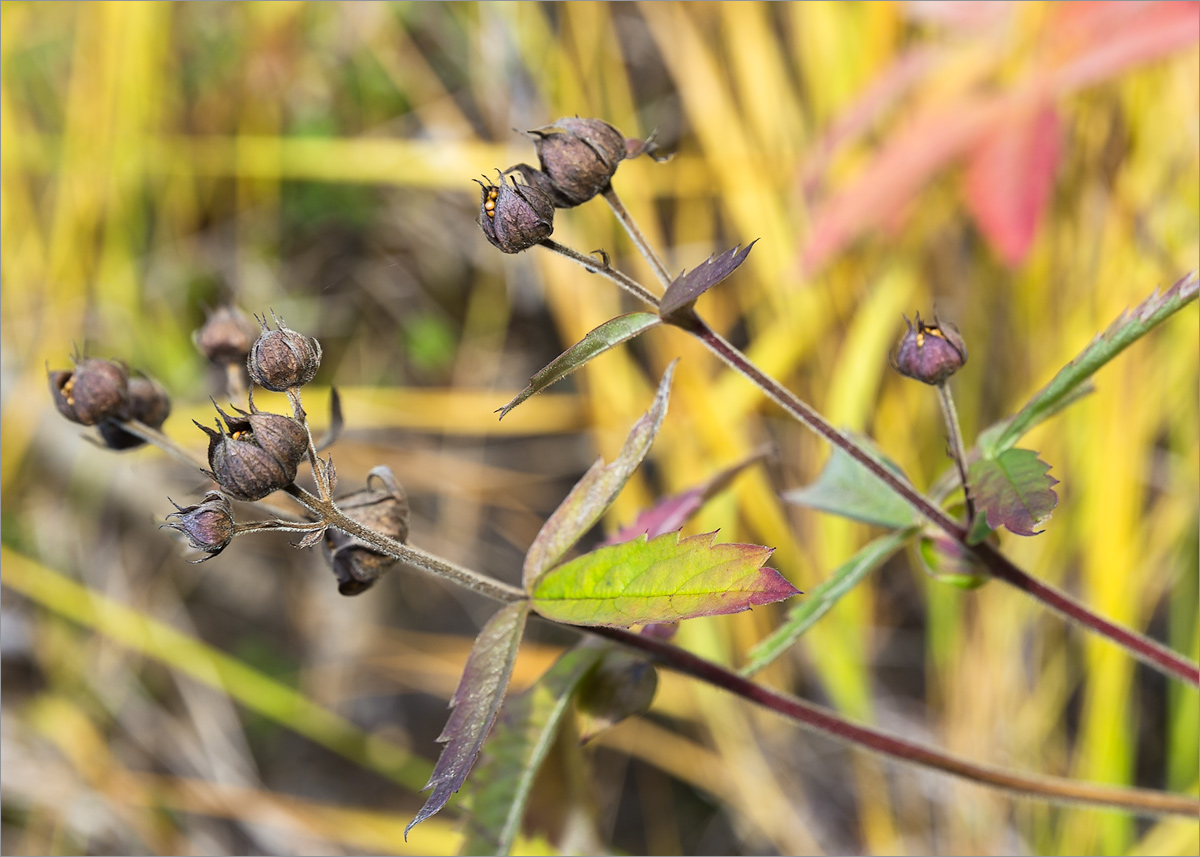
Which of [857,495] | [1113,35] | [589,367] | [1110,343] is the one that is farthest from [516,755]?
[589,367]

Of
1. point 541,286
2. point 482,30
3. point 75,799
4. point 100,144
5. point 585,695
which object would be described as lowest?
point 75,799

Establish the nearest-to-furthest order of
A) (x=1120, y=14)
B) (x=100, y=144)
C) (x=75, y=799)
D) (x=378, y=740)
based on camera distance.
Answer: (x=1120, y=14)
(x=75, y=799)
(x=378, y=740)
(x=100, y=144)

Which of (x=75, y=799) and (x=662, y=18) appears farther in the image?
(x=662, y=18)

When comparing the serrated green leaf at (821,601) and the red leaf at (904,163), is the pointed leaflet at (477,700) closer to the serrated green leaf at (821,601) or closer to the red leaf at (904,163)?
the serrated green leaf at (821,601)

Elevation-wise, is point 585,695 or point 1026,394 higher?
point 1026,394

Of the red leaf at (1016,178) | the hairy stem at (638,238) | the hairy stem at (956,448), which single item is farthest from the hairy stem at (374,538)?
the red leaf at (1016,178)

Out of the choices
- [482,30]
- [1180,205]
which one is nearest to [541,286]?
[482,30]

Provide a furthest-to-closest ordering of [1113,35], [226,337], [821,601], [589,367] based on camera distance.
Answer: [589,367] → [1113,35] → [226,337] → [821,601]

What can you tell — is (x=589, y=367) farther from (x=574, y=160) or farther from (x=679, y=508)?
(x=574, y=160)

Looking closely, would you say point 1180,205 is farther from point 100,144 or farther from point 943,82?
point 100,144
